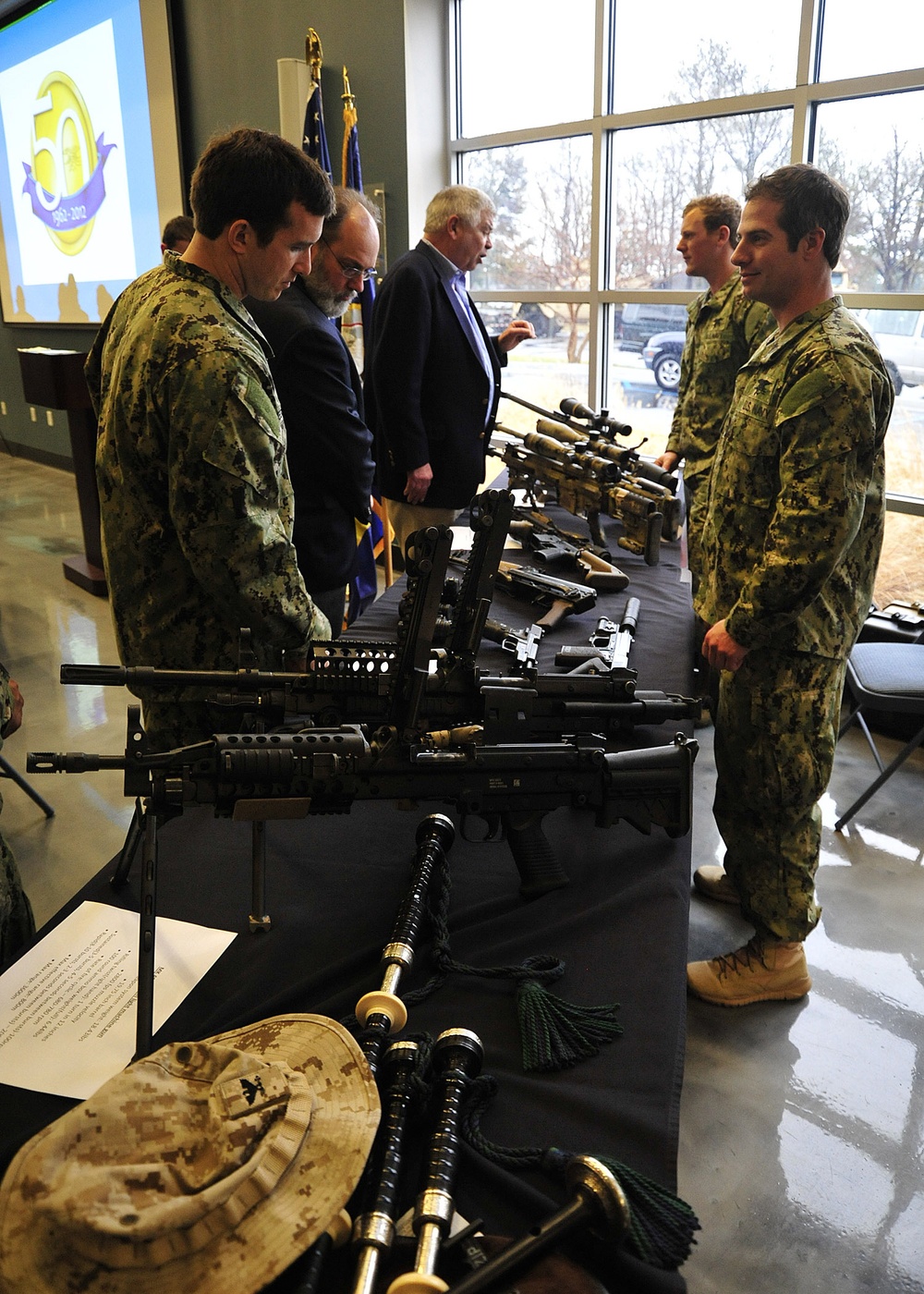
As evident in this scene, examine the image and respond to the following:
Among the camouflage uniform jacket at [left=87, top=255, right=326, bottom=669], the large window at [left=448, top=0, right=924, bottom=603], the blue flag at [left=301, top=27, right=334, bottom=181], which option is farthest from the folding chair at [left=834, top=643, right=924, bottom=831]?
the blue flag at [left=301, top=27, right=334, bottom=181]

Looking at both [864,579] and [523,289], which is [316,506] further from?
[523,289]

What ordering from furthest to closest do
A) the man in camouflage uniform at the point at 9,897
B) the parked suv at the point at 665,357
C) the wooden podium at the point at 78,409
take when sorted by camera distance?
the wooden podium at the point at 78,409 → the parked suv at the point at 665,357 → the man in camouflage uniform at the point at 9,897

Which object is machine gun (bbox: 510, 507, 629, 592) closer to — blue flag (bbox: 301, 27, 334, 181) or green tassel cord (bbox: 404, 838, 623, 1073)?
green tassel cord (bbox: 404, 838, 623, 1073)

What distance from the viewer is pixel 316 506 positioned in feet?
8.27

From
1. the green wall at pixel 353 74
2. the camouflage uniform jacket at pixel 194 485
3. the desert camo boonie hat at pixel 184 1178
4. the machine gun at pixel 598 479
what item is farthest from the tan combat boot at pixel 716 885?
the green wall at pixel 353 74

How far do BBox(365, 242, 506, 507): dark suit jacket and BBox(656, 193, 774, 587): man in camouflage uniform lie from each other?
0.76 m

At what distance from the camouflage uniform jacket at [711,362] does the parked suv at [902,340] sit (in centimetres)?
93

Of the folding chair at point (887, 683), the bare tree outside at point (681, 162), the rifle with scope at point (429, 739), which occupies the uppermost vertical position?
the bare tree outside at point (681, 162)

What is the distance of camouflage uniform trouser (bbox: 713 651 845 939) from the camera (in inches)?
76.1

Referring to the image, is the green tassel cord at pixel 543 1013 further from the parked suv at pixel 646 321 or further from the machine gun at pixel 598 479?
the parked suv at pixel 646 321

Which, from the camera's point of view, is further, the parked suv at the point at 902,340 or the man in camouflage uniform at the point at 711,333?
the parked suv at the point at 902,340

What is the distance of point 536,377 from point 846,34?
2.23 m

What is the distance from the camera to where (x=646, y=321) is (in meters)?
4.78

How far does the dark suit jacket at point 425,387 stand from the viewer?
130 inches
